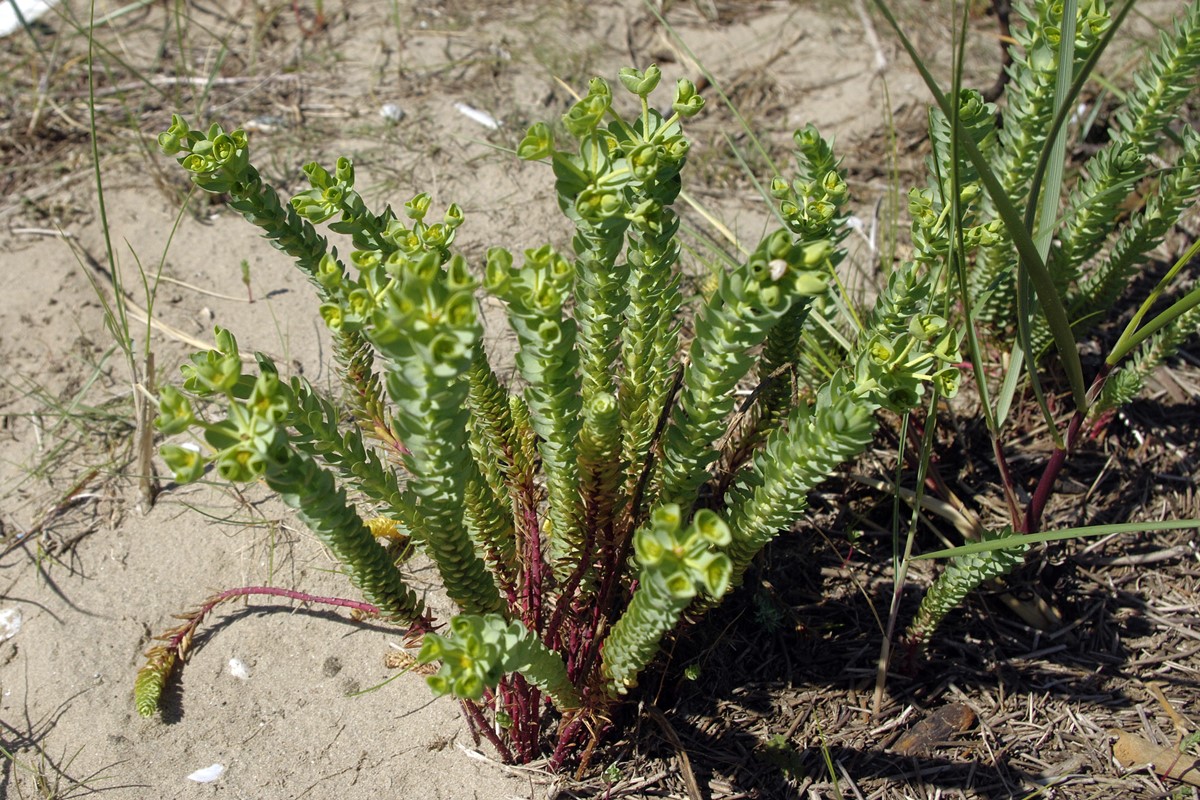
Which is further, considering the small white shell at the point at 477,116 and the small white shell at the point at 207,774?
the small white shell at the point at 477,116

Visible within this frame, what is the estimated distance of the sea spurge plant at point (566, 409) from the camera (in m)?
1.26

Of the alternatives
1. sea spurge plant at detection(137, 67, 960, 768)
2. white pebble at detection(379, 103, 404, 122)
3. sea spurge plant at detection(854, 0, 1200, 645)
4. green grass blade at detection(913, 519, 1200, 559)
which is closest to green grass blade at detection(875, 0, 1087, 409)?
sea spurge plant at detection(854, 0, 1200, 645)

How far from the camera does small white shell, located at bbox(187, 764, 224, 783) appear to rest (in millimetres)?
2131

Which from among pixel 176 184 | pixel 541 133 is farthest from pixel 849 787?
pixel 176 184

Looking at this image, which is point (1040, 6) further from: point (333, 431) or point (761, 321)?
point (333, 431)

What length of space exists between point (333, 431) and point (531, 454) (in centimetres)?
51

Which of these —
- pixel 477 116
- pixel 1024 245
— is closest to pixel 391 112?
→ pixel 477 116

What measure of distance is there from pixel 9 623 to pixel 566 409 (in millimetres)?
1857

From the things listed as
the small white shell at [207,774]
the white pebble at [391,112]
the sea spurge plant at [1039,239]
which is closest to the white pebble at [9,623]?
the small white shell at [207,774]

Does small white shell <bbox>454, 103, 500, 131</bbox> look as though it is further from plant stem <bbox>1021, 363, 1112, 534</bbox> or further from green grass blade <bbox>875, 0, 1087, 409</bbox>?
plant stem <bbox>1021, 363, 1112, 534</bbox>

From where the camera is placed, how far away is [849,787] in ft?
6.66

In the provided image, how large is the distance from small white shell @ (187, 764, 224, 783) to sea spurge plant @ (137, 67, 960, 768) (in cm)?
20

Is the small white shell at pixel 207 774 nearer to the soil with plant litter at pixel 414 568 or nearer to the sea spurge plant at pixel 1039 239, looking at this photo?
the soil with plant litter at pixel 414 568

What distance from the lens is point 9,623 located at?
244 cm
